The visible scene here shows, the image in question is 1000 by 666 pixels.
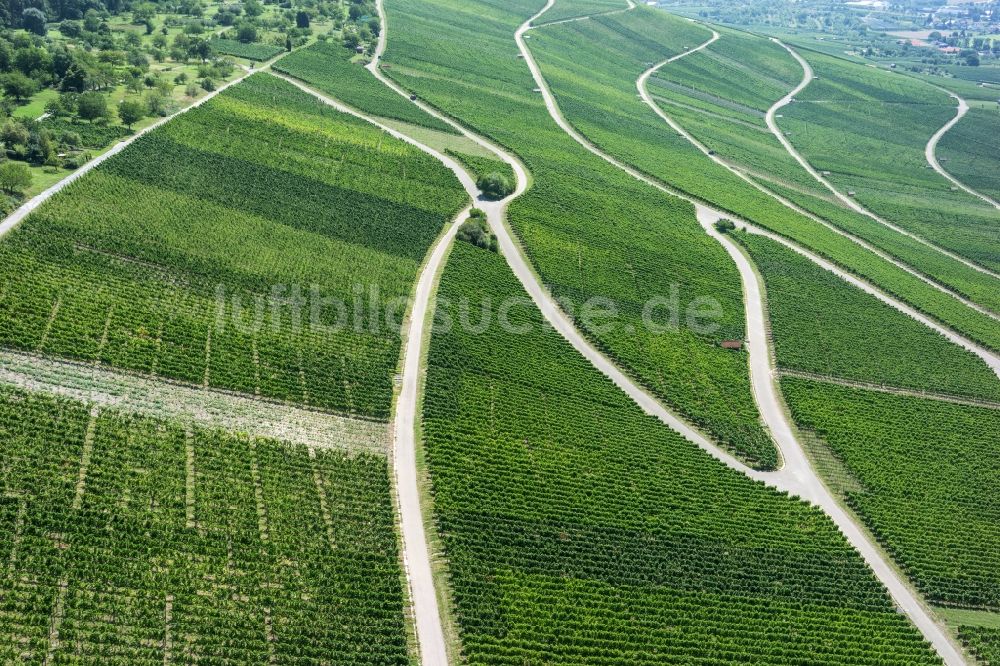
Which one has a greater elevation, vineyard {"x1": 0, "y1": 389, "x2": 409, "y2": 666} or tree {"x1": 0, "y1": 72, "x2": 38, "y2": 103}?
tree {"x1": 0, "y1": 72, "x2": 38, "y2": 103}

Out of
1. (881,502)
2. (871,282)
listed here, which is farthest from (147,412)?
(871,282)

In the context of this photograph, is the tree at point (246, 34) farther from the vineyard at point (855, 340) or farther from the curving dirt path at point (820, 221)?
the vineyard at point (855, 340)

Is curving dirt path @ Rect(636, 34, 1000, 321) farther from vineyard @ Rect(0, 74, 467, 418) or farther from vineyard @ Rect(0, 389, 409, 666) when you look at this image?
vineyard @ Rect(0, 389, 409, 666)

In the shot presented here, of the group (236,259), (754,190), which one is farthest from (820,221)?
(236,259)

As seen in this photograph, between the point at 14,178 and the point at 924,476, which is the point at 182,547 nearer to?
the point at 14,178

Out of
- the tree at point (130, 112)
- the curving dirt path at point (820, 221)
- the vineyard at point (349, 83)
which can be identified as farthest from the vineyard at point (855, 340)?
the tree at point (130, 112)

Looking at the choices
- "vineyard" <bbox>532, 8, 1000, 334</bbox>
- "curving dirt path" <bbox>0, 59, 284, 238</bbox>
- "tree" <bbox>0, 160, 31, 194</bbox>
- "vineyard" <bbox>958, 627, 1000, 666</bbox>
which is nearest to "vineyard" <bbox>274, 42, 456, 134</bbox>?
"curving dirt path" <bbox>0, 59, 284, 238</bbox>

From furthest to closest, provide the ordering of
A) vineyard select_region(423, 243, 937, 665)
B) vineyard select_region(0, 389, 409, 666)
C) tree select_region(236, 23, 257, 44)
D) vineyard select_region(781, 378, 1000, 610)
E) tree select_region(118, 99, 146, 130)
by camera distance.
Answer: tree select_region(236, 23, 257, 44), tree select_region(118, 99, 146, 130), vineyard select_region(781, 378, 1000, 610), vineyard select_region(423, 243, 937, 665), vineyard select_region(0, 389, 409, 666)
